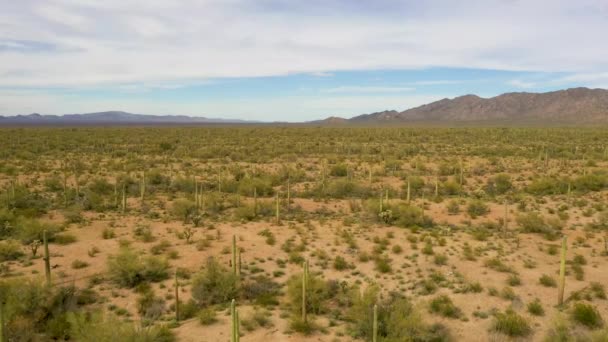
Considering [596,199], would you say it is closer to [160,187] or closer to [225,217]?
[225,217]

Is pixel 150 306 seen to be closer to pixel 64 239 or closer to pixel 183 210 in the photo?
pixel 64 239

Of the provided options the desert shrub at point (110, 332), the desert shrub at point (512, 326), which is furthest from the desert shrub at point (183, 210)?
the desert shrub at point (512, 326)

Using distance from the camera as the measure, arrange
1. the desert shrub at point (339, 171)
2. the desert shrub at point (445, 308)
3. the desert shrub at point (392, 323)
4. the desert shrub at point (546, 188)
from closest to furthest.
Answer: the desert shrub at point (392, 323) → the desert shrub at point (445, 308) → the desert shrub at point (546, 188) → the desert shrub at point (339, 171)

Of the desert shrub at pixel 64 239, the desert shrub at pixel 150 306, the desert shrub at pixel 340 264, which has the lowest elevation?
the desert shrub at pixel 150 306

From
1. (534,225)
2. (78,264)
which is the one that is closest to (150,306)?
(78,264)

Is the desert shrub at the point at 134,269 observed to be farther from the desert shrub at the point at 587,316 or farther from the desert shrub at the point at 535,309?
the desert shrub at the point at 587,316

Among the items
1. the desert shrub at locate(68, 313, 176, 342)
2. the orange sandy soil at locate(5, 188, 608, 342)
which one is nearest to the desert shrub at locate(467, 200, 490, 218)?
the orange sandy soil at locate(5, 188, 608, 342)

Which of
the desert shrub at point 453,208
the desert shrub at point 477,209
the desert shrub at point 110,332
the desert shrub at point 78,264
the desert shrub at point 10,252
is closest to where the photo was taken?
the desert shrub at point 110,332
